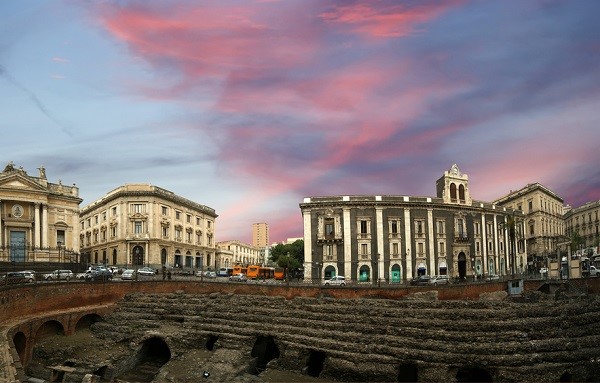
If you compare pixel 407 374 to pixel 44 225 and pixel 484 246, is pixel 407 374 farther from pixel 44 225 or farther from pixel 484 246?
A: pixel 484 246

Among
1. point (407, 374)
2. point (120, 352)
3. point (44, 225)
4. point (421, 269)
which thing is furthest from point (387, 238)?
point (44, 225)

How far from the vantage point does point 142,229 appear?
2854 inches

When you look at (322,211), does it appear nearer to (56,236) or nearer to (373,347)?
(56,236)

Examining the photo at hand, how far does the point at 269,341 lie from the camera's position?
1225 inches

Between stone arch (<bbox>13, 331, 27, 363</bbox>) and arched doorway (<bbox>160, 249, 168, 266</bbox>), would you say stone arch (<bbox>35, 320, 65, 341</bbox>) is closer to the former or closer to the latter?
stone arch (<bbox>13, 331, 27, 363</bbox>)

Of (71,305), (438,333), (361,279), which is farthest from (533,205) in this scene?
(71,305)

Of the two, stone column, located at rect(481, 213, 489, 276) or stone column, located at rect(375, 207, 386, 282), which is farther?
stone column, located at rect(481, 213, 489, 276)

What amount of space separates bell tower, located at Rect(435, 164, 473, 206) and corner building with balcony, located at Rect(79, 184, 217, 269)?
42.8m

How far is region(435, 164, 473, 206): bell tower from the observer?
221 ft

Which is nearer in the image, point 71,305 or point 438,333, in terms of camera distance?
point 438,333

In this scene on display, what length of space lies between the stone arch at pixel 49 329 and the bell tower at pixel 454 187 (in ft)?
Result: 167

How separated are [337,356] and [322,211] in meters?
37.6

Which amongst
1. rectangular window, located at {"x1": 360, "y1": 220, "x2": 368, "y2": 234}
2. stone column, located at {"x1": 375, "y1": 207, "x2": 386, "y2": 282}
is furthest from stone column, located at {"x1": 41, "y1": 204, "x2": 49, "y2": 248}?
stone column, located at {"x1": 375, "y1": 207, "x2": 386, "y2": 282}

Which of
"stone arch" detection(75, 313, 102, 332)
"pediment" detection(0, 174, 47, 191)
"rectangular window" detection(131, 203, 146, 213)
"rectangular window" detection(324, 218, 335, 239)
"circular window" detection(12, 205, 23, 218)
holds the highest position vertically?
"pediment" detection(0, 174, 47, 191)
